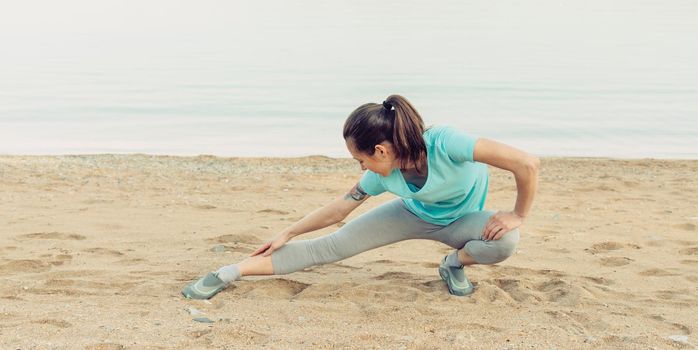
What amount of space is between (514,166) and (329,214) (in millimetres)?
1075

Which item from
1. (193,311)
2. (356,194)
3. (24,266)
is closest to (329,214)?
(356,194)

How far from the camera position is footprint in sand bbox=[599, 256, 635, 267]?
5.63 metres

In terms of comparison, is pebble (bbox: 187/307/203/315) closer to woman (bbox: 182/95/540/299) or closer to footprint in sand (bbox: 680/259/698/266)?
woman (bbox: 182/95/540/299)

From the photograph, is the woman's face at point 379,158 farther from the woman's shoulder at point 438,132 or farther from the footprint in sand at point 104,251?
the footprint in sand at point 104,251

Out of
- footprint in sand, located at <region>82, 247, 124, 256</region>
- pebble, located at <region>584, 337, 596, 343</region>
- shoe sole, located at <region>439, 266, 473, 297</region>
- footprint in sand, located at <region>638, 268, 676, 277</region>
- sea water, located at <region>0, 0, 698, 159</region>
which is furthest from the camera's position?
sea water, located at <region>0, 0, 698, 159</region>

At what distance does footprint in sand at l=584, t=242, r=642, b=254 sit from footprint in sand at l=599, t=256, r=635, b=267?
9.9 inches

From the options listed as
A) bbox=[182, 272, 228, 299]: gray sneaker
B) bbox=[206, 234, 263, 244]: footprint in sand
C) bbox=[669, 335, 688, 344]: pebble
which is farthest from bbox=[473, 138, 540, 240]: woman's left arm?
bbox=[206, 234, 263, 244]: footprint in sand

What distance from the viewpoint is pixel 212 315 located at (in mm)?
4387

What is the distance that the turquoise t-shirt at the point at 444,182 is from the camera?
4.27 meters

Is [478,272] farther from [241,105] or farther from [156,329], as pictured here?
[241,105]

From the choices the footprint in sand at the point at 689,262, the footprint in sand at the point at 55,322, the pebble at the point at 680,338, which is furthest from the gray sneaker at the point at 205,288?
the footprint in sand at the point at 689,262

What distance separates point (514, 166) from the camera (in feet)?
14.0

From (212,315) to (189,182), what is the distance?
450 centimetres

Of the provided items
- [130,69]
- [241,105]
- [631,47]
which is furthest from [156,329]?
[631,47]
